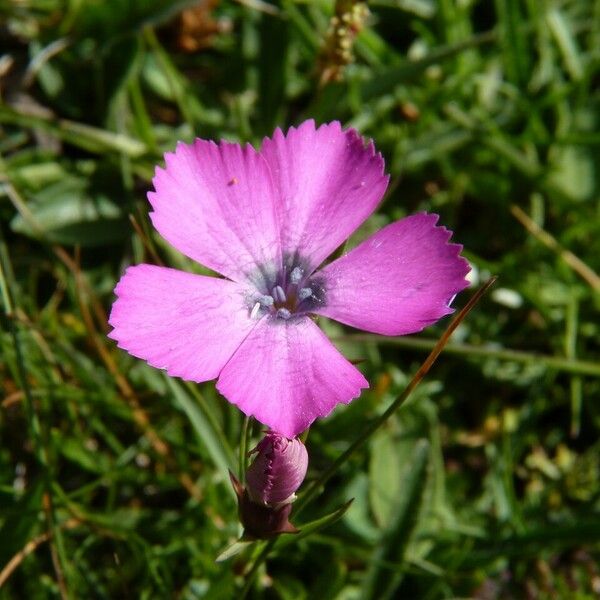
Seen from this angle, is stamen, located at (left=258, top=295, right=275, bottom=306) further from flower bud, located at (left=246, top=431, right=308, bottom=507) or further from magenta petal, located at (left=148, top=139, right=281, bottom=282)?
flower bud, located at (left=246, top=431, right=308, bottom=507)

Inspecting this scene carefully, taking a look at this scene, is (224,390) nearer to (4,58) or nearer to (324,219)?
(324,219)

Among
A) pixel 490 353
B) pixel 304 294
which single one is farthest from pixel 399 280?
pixel 490 353

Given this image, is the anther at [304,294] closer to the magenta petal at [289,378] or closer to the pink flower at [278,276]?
the pink flower at [278,276]

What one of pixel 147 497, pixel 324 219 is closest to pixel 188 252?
pixel 324 219

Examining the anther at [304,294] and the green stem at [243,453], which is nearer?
the green stem at [243,453]


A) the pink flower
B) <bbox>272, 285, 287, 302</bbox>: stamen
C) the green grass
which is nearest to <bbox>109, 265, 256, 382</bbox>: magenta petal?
the pink flower

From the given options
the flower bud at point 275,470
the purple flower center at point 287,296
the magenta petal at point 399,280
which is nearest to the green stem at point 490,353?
the purple flower center at point 287,296
